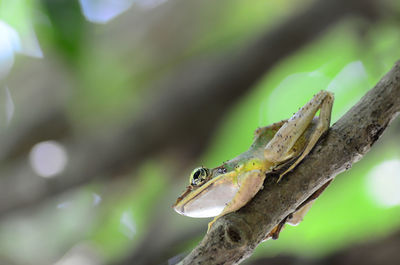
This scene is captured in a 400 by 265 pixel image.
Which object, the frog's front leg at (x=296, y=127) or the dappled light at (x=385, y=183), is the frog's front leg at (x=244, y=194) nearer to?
the frog's front leg at (x=296, y=127)

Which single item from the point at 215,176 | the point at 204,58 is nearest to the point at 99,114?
the point at 204,58

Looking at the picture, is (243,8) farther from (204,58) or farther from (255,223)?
(255,223)

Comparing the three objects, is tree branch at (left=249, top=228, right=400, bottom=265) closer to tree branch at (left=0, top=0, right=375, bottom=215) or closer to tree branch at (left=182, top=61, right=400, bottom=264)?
tree branch at (left=0, top=0, right=375, bottom=215)

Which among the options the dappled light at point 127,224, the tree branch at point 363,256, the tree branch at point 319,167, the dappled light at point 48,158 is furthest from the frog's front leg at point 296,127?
the dappled light at point 127,224

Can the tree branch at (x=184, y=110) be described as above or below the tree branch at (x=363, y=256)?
above

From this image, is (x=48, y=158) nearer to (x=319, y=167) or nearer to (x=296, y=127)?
(x=296, y=127)
